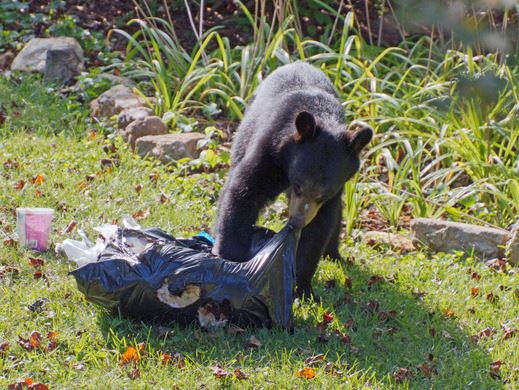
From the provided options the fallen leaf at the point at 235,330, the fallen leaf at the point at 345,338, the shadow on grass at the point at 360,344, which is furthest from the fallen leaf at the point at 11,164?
the fallen leaf at the point at 345,338

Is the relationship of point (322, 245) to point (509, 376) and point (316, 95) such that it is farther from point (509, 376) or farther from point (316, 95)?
point (509, 376)

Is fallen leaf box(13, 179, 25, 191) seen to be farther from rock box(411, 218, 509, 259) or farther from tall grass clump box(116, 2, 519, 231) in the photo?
rock box(411, 218, 509, 259)

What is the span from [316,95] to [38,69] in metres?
4.18

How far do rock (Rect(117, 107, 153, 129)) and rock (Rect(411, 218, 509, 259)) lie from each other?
2.67m

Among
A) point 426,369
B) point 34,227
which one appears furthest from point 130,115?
point 426,369

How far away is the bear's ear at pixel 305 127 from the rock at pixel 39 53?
451 centimetres

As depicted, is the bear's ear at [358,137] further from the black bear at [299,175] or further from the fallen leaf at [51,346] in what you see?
the fallen leaf at [51,346]

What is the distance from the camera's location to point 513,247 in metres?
5.70

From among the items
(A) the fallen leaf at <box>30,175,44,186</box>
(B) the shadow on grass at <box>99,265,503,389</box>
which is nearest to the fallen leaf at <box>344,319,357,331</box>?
(B) the shadow on grass at <box>99,265,503,389</box>

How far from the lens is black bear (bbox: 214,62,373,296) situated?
14.9 ft

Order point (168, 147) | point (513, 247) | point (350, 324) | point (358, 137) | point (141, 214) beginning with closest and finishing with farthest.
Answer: point (350, 324) → point (358, 137) → point (513, 247) → point (141, 214) → point (168, 147)

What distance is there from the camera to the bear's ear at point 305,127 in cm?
450

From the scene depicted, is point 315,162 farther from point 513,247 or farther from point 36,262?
point 513,247

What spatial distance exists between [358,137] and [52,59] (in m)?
4.67
